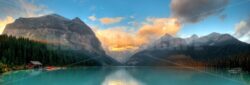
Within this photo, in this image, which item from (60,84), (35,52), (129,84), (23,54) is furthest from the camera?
(35,52)

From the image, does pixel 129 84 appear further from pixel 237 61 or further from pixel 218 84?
pixel 237 61

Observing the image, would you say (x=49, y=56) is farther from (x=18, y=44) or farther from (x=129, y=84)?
(x=129, y=84)

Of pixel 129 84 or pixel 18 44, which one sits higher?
pixel 18 44

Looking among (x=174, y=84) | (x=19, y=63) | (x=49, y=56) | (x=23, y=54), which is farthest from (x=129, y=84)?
(x=49, y=56)

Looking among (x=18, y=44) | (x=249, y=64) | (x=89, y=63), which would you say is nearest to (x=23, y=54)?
(x=18, y=44)

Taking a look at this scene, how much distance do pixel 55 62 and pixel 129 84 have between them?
97.8m

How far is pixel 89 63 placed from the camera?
194 meters

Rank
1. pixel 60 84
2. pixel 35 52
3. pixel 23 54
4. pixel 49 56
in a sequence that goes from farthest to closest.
A: 1. pixel 49 56
2. pixel 35 52
3. pixel 23 54
4. pixel 60 84

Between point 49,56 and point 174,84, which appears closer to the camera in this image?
point 174,84

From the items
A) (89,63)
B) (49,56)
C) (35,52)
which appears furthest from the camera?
(89,63)

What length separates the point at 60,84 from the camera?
127 ft

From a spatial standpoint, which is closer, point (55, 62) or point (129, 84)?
point (129, 84)

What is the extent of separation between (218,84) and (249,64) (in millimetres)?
55383

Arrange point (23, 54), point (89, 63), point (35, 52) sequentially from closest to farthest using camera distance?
1. point (23, 54)
2. point (35, 52)
3. point (89, 63)
